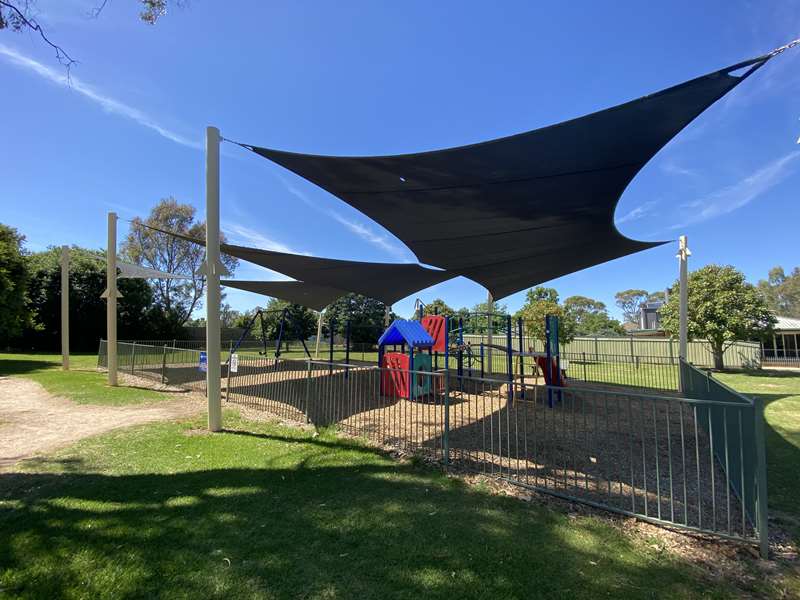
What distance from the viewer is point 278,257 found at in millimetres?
9234

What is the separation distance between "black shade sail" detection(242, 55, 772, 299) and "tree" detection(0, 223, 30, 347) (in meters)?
18.1

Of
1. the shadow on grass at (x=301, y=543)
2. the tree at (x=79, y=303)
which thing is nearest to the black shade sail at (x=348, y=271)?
the shadow on grass at (x=301, y=543)

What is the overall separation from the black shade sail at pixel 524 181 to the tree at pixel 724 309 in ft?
47.9

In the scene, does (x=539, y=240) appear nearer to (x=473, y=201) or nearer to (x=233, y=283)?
(x=473, y=201)

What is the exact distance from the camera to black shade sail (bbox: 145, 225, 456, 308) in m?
9.07


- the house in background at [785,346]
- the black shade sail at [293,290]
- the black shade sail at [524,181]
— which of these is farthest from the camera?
the house in background at [785,346]

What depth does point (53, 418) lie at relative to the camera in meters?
7.13

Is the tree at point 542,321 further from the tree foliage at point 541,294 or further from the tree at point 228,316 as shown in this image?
the tree at point 228,316

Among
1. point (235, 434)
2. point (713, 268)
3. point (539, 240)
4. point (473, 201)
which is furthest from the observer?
point (713, 268)

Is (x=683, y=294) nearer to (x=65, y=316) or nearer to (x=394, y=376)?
(x=394, y=376)

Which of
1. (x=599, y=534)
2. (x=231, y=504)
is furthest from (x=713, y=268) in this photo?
(x=231, y=504)

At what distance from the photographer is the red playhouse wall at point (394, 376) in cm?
925

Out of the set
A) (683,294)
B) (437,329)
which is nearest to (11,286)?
(437,329)

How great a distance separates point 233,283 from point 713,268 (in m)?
22.9
